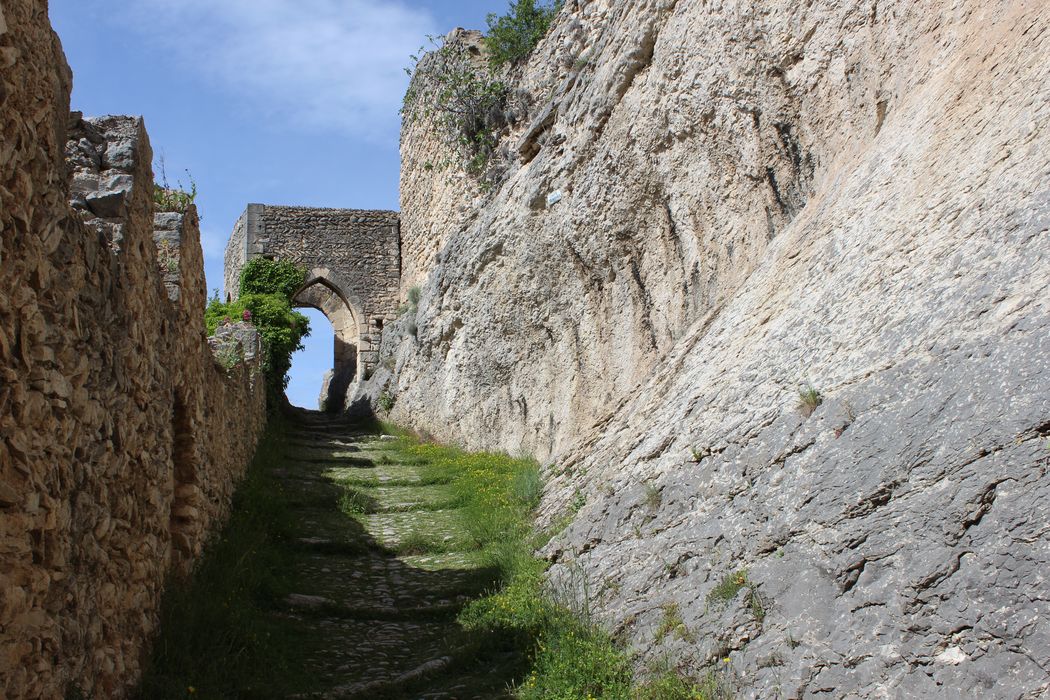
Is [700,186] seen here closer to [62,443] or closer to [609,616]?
[609,616]

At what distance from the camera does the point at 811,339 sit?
17.9 ft

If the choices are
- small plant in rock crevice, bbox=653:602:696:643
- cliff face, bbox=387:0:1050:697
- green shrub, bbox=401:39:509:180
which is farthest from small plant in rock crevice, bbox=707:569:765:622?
green shrub, bbox=401:39:509:180

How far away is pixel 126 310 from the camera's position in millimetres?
5074

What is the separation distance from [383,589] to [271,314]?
11570mm

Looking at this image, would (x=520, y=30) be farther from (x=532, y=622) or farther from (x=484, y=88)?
(x=532, y=622)

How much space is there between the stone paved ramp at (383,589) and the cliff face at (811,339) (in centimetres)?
90

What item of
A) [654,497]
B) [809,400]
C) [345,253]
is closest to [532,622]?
[654,497]

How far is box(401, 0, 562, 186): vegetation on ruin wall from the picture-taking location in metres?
15.3

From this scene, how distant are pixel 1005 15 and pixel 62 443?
5.51 meters

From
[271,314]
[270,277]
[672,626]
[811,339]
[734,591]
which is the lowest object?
[672,626]

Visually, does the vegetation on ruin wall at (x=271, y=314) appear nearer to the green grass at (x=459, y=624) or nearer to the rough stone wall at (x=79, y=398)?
the green grass at (x=459, y=624)

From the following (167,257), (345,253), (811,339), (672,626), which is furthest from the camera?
(345,253)

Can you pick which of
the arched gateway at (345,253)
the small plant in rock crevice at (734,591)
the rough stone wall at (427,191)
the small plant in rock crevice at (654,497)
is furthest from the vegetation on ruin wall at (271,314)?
the small plant in rock crevice at (734,591)

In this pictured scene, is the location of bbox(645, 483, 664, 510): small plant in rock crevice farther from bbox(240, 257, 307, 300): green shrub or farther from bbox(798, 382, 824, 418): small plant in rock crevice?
bbox(240, 257, 307, 300): green shrub
